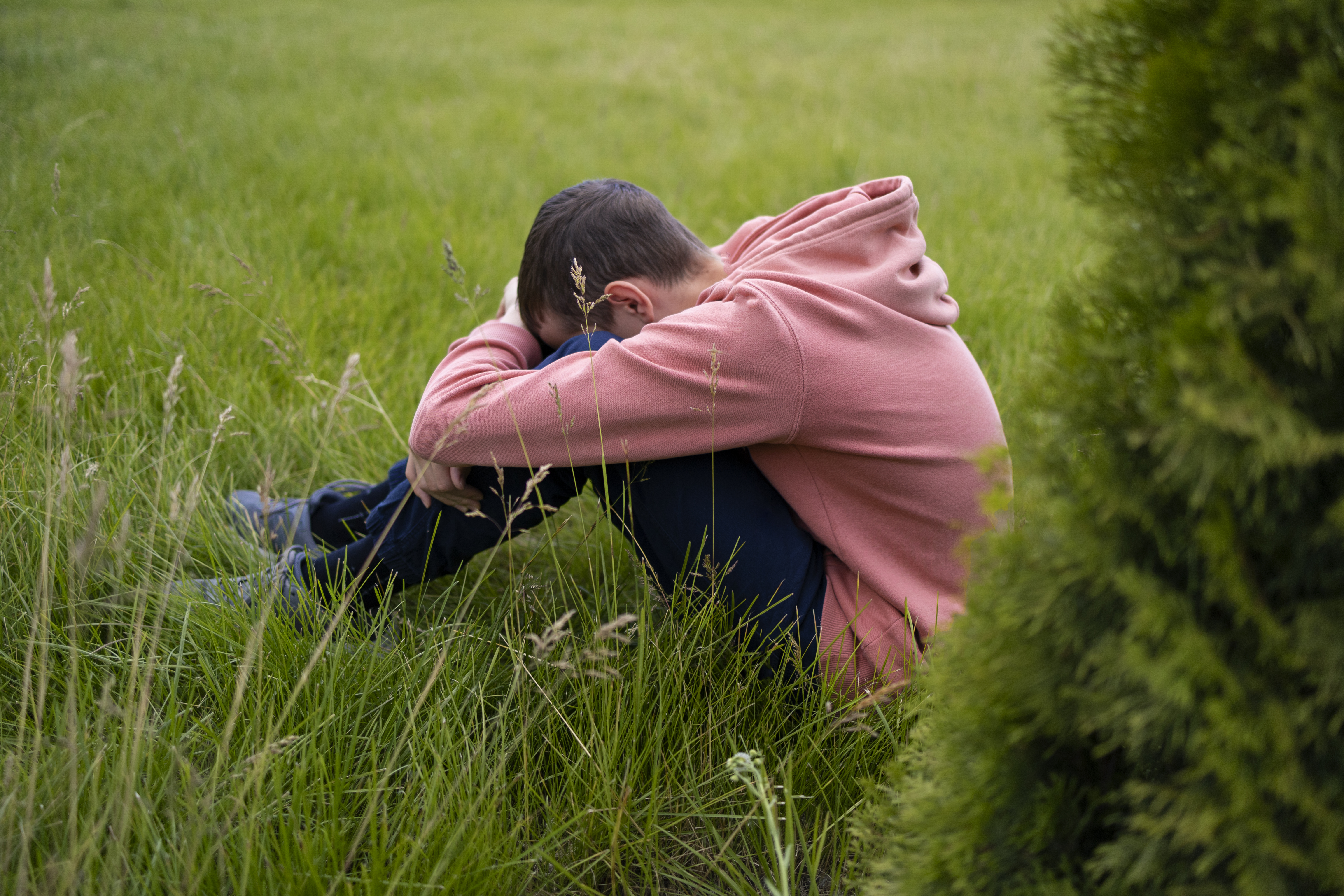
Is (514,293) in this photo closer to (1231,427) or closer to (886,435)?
(886,435)

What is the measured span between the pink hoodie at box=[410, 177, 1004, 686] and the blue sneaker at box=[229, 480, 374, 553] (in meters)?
0.69

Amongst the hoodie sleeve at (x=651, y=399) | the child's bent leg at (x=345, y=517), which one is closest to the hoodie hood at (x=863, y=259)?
the hoodie sleeve at (x=651, y=399)

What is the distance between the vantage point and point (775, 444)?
166 centimetres

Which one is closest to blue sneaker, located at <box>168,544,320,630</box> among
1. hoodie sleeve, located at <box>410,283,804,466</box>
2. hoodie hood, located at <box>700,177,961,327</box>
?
hoodie sleeve, located at <box>410,283,804,466</box>

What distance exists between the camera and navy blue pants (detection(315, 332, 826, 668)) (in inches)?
62.9

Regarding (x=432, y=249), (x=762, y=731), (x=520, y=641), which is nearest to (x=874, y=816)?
(x=762, y=731)

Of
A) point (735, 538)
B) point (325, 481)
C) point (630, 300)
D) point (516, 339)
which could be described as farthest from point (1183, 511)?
point (325, 481)

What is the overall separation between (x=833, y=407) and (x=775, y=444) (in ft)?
0.62

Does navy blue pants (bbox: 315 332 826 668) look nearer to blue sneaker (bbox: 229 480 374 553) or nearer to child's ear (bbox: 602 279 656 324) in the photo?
child's ear (bbox: 602 279 656 324)

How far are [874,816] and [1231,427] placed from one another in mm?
786

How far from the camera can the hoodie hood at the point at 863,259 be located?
1539 millimetres

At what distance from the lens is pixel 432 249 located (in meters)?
3.78

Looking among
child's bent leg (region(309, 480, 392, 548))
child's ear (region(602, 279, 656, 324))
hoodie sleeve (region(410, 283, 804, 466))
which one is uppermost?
child's ear (region(602, 279, 656, 324))

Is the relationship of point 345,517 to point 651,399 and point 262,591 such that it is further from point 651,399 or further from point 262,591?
point 651,399
